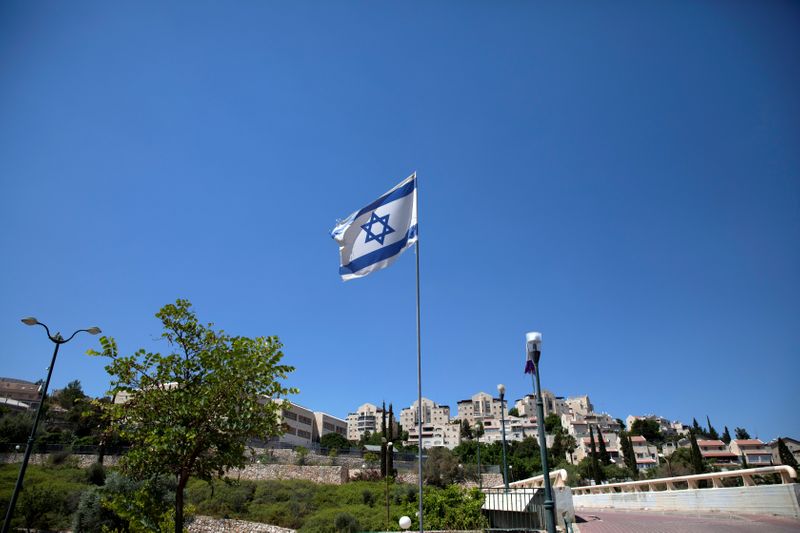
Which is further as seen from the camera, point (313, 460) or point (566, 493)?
point (313, 460)

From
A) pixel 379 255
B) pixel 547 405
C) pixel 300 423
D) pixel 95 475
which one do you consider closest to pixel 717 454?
pixel 547 405

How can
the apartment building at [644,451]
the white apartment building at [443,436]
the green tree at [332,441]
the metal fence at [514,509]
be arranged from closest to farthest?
the metal fence at [514,509] → the green tree at [332,441] → the apartment building at [644,451] → the white apartment building at [443,436]

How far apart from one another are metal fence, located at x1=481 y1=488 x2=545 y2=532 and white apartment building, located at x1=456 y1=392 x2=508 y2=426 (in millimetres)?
156204

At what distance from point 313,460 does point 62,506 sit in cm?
2500

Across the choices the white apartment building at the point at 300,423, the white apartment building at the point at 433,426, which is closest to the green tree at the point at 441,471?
the white apartment building at the point at 300,423

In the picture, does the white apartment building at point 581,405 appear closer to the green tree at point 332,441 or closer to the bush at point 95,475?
the green tree at point 332,441

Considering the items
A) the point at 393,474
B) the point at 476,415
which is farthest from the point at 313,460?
the point at 476,415

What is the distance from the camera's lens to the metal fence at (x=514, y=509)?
1445 centimetres

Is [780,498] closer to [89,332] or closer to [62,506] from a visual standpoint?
[89,332]

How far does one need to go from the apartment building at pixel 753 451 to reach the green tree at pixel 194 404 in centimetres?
12780

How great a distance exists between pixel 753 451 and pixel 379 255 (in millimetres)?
131547

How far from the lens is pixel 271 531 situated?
28.8m

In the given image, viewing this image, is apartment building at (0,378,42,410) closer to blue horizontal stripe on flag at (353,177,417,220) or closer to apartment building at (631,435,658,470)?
blue horizontal stripe on flag at (353,177,417,220)

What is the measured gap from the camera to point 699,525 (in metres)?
12.4
